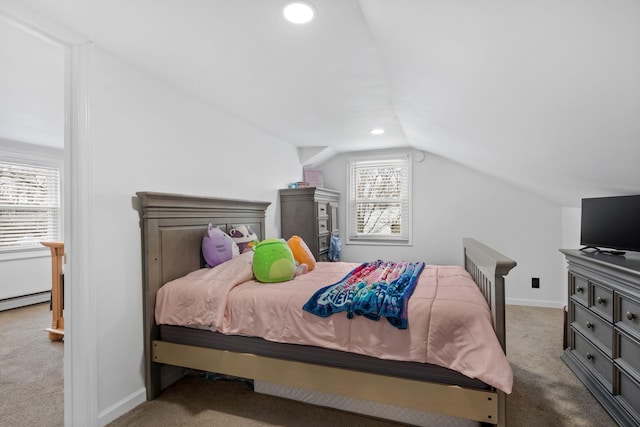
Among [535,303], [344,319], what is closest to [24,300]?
[344,319]

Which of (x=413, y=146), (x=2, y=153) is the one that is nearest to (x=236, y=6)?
(x=413, y=146)

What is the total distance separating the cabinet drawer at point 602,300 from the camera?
1921 millimetres

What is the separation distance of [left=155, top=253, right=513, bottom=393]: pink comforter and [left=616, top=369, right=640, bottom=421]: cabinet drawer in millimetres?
829

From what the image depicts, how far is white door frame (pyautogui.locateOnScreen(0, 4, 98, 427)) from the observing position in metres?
1.77

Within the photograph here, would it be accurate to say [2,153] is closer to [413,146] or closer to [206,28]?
[206,28]

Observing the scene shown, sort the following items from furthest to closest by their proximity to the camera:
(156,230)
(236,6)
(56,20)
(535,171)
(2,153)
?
(2,153) → (535,171) → (156,230) → (56,20) → (236,6)

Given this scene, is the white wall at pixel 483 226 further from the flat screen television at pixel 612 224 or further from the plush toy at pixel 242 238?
the plush toy at pixel 242 238

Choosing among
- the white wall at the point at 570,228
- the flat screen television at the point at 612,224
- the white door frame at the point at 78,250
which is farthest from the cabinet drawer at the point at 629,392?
the white door frame at the point at 78,250

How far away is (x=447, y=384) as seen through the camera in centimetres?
155

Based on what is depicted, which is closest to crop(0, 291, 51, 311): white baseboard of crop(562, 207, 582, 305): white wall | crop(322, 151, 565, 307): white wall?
crop(322, 151, 565, 307): white wall

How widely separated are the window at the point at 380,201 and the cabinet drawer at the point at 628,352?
2850mm

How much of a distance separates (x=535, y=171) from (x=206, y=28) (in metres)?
2.68

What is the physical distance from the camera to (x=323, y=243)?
14.0 feet

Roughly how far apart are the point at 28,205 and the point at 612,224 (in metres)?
6.30
